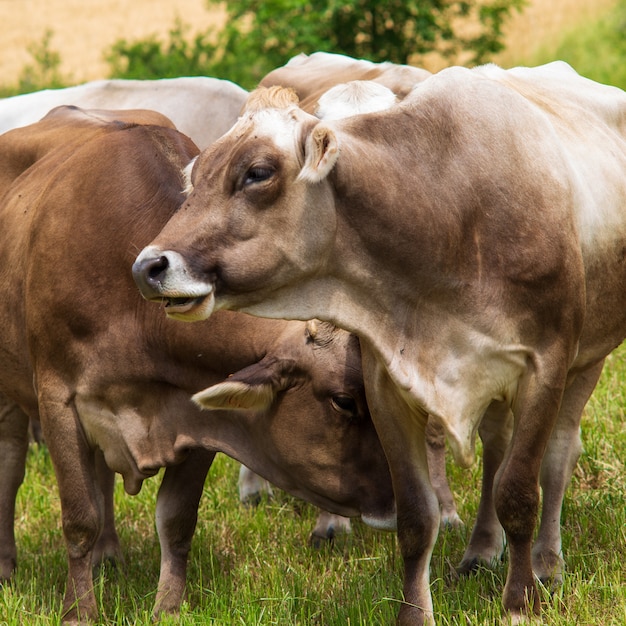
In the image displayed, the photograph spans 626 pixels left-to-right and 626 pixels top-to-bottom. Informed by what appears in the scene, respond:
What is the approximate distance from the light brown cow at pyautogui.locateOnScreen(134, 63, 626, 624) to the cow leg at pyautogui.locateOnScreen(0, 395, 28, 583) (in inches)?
79.0

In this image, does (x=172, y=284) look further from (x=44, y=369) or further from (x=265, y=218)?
(x=44, y=369)

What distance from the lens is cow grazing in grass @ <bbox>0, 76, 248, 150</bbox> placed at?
775 cm

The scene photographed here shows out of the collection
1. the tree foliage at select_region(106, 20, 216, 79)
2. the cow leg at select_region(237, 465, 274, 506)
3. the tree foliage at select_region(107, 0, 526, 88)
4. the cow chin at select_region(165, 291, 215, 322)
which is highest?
the cow chin at select_region(165, 291, 215, 322)

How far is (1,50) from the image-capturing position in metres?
26.7

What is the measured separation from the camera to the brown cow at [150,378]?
4508mm

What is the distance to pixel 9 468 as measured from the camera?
5406 mm

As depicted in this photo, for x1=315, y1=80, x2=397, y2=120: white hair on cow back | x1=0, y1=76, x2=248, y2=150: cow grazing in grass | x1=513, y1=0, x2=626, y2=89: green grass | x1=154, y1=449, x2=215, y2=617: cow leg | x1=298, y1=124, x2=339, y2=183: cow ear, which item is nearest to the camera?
x1=298, y1=124, x2=339, y2=183: cow ear

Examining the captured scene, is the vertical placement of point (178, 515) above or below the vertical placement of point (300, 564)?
above

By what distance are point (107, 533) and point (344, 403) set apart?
1780mm

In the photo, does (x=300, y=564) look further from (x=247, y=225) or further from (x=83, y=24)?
(x=83, y=24)

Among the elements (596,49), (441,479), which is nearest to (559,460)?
(441,479)

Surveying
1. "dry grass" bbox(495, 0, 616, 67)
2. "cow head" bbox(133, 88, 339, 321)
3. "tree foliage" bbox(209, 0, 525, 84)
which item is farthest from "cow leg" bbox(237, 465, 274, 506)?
"dry grass" bbox(495, 0, 616, 67)

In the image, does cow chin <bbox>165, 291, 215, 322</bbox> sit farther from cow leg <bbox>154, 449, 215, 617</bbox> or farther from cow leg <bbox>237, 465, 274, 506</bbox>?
cow leg <bbox>237, 465, 274, 506</bbox>

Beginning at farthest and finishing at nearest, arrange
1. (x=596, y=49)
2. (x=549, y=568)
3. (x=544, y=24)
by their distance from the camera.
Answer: (x=544, y=24) < (x=596, y=49) < (x=549, y=568)
